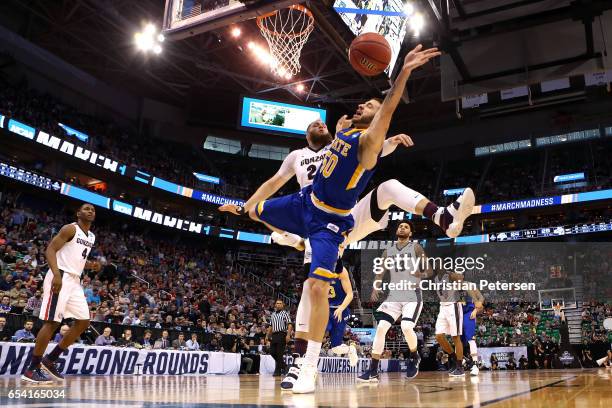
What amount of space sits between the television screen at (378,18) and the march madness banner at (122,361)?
7266mm

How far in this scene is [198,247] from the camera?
99.1 feet

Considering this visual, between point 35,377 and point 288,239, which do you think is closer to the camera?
point 288,239

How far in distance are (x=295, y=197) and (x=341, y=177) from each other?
1.59 ft

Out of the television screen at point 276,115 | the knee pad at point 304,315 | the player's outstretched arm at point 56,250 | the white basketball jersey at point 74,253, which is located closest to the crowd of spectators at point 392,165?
the television screen at point 276,115

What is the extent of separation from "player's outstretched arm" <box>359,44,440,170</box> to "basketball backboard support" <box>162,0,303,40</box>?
477 cm

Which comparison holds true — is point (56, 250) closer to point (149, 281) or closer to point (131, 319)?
point (131, 319)

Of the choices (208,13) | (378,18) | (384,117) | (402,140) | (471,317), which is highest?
(378,18)

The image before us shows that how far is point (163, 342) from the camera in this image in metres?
12.1

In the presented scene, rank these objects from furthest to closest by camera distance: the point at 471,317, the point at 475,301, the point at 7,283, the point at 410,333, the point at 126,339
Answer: the point at 7,283, the point at 126,339, the point at 471,317, the point at 475,301, the point at 410,333

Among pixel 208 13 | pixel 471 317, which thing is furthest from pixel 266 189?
pixel 471 317

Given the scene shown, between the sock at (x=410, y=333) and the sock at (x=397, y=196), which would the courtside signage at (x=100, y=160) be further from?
the sock at (x=397, y=196)

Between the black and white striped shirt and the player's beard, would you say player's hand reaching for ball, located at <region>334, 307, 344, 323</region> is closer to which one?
the player's beard

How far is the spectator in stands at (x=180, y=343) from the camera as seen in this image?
12430 millimetres

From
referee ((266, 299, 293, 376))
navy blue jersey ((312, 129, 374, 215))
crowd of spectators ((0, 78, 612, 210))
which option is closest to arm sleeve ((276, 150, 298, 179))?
navy blue jersey ((312, 129, 374, 215))
